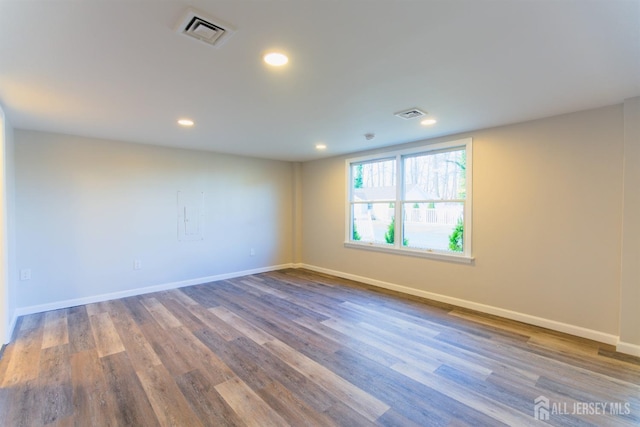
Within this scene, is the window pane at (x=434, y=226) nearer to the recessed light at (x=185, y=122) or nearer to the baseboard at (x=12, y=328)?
the recessed light at (x=185, y=122)

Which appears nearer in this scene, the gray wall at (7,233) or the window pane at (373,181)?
the gray wall at (7,233)

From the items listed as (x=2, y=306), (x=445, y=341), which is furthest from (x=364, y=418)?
(x=2, y=306)

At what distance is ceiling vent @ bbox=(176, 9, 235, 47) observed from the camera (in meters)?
1.50

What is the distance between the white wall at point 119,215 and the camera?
366cm

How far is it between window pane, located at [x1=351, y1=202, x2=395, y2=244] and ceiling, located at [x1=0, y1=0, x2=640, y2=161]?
171 centimetres

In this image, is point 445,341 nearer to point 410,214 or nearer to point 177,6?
point 410,214

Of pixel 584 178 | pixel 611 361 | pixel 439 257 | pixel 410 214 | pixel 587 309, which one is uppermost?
pixel 584 178

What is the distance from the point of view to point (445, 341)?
2.85 metres

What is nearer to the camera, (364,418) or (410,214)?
(364,418)

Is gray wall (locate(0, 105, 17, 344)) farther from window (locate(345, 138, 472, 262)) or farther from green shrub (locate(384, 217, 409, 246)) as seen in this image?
green shrub (locate(384, 217, 409, 246))

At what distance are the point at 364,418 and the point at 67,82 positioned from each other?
3204 mm

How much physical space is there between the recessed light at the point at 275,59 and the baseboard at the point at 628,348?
→ 376 centimetres

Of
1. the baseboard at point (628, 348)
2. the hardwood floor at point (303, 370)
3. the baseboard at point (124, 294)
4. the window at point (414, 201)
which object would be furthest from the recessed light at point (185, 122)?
the baseboard at point (628, 348)

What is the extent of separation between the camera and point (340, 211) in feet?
17.8
